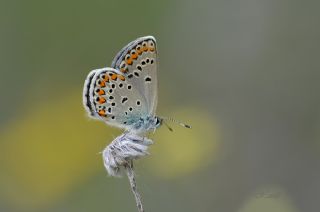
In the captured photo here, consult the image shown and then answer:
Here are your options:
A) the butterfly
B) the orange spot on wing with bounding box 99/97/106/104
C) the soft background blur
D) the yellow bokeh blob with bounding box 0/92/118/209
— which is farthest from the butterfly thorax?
the yellow bokeh blob with bounding box 0/92/118/209

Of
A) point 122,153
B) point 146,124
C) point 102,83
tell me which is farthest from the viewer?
point 146,124

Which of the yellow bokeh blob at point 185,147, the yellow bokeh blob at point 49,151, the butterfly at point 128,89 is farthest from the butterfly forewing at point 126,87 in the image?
the yellow bokeh blob at point 49,151

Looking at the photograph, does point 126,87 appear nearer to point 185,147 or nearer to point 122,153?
point 122,153

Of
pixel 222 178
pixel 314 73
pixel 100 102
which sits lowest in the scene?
pixel 222 178

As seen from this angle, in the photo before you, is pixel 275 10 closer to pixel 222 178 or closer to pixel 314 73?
pixel 314 73

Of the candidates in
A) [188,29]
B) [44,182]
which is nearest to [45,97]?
[44,182]

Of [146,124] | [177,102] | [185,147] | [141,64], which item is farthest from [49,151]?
[141,64]

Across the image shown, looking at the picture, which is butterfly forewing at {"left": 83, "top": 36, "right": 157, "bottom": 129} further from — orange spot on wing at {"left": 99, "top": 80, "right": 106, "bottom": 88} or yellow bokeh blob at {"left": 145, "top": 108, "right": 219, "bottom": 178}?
yellow bokeh blob at {"left": 145, "top": 108, "right": 219, "bottom": 178}
